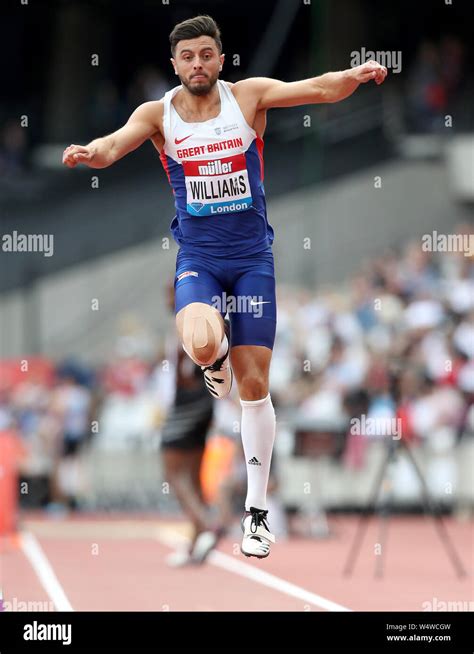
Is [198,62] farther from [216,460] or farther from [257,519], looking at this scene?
[216,460]

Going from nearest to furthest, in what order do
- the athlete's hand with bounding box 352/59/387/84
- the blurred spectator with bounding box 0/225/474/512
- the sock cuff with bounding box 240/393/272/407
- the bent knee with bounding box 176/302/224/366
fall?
the athlete's hand with bounding box 352/59/387/84 < the bent knee with bounding box 176/302/224/366 < the sock cuff with bounding box 240/393/272/407 < the blurred spectator with bounding box 0/225/474/512

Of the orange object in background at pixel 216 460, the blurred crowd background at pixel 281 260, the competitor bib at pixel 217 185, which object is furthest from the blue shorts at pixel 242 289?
the orange object in background at pixel 216 460

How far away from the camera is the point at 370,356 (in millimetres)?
17203

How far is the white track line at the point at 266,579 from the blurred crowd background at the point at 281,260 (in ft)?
6.47

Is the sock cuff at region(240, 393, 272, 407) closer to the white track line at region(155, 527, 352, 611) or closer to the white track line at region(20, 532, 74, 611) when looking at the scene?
the white track line at region(155, 527, 352, 611)

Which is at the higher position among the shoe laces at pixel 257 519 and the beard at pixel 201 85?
the beard at pixel 201 85

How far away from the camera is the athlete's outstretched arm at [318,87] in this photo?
725cm

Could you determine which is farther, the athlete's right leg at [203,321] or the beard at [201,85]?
the beard at [201,85]

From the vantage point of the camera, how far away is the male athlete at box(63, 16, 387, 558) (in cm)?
764

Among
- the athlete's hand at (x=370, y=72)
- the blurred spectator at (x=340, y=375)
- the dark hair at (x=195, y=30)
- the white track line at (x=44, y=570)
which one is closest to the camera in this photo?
the athlete's hand at (x=370, y=72)

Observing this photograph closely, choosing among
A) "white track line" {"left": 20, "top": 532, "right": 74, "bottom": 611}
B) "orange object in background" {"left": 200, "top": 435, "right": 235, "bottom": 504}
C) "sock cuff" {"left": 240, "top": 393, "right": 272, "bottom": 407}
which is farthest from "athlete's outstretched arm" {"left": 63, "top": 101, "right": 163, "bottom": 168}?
"orange object in background" {"left": 200, "top": 435, "right": 235, "bottom": 504}

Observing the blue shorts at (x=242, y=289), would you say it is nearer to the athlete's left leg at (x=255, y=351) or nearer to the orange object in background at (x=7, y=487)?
the athlete's left leg at (x=255, y=351)

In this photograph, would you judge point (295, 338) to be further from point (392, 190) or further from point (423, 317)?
point (392, 190)
